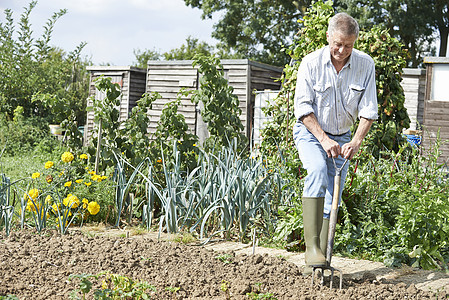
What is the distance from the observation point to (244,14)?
71.1 feet

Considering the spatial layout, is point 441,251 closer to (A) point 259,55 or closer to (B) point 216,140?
(B) point 216,140

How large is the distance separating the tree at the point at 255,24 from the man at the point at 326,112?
58.5ft

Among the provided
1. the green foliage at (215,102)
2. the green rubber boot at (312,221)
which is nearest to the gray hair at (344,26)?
the green rubber boot at (312,221)

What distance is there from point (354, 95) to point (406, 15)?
55.5 feet

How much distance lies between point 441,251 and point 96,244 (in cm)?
244

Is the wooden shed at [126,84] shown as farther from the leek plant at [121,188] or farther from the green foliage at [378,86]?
the leek plant at [121,188]

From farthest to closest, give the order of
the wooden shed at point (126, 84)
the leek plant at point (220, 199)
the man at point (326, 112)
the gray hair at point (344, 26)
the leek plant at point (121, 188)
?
the wooden shed at point (126, 84), the leek plant at point (121, 188), the leek plant at point (220, 199), the man at point (326, 112), the gray hair at point (344, 26)

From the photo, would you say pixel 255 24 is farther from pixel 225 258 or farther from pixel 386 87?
pixel 225 258

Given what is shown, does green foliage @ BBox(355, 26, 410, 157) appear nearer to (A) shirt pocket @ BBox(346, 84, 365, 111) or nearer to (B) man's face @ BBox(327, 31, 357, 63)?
(A) shirt pocket @ BBox(346, 84, 365, 111)

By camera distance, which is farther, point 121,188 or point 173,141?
point 173,141

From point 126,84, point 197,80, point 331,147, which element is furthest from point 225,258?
point 126,84

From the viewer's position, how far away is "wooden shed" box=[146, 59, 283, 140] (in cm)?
1246

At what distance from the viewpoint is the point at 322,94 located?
3.24 metres

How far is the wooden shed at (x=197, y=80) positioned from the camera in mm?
12461
